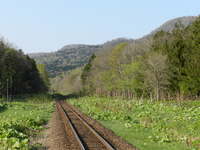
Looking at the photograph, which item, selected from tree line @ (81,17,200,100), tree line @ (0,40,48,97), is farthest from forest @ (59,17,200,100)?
tree line @ (0,40,48,97)

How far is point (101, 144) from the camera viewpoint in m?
14.0

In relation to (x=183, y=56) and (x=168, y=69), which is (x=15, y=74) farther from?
(x=183, y=56)

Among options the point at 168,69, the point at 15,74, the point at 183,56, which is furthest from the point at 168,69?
the point at 15,74

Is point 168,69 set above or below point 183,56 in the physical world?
below

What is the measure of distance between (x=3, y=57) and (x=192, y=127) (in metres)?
61.4

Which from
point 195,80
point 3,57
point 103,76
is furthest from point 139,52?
point 3,57

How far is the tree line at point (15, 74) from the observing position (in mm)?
70137

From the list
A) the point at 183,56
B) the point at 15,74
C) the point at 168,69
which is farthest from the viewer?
the point at 15,74

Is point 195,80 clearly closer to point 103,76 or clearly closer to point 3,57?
point 103,76

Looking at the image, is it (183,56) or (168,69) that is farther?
(183,56)

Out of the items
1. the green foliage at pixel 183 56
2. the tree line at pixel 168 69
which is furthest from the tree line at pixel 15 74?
the green foliage at pixel 183 56

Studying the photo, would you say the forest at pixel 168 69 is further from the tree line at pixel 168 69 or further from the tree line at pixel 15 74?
the tree line at pixel 15 74

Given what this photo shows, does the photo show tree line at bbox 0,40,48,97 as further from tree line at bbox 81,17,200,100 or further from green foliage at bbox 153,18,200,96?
green foliage at bbox 153,18,200,96

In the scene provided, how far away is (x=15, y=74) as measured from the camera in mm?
76188
